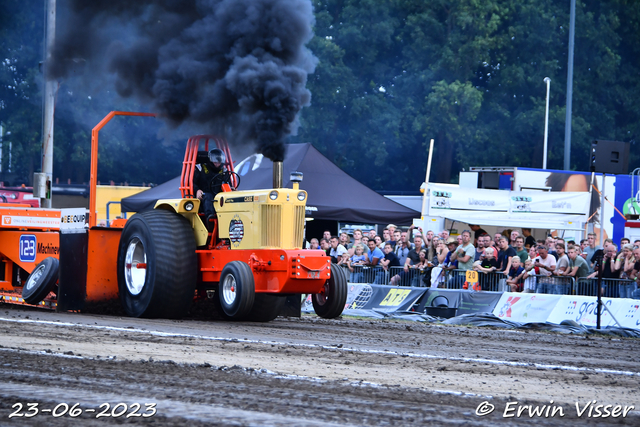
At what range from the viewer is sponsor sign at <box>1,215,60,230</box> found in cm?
1338

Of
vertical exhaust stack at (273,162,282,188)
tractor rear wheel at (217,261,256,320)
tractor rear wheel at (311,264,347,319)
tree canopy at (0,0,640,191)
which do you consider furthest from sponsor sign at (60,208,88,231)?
tree canopy at (0,0,640,191)

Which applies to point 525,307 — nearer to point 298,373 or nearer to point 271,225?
point 271,225

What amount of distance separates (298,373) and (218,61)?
6577 millimetres

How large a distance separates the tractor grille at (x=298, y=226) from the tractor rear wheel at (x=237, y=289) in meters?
0.80

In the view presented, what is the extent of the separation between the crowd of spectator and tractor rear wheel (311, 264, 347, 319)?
373 centimetres

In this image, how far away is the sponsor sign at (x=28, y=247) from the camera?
1288cm

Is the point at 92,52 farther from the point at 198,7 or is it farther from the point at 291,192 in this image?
the point at 291,192

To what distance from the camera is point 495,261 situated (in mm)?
14773

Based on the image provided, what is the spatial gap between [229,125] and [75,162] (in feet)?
94.8

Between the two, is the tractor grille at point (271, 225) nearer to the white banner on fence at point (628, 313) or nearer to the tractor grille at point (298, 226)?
the tractor grille at point (298, 226)

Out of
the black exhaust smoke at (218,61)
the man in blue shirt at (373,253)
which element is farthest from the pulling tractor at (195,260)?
the man in blue shirt at (373,253)

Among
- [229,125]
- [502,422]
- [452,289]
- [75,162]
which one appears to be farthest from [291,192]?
[75,162]

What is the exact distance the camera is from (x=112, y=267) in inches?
488

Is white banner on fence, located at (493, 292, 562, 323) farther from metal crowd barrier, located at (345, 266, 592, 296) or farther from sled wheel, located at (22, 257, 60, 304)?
sled wheel, located at (22, 257, 60, 304)
